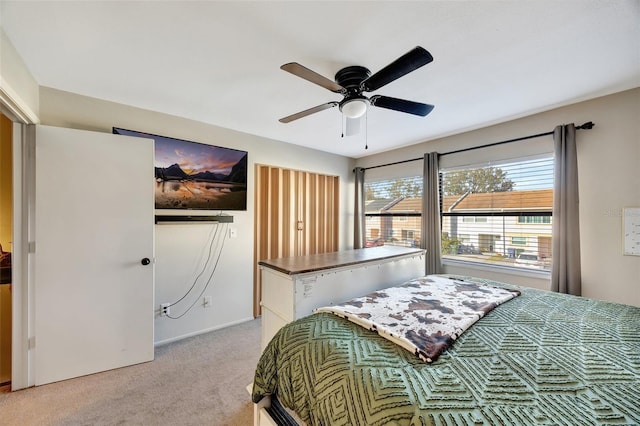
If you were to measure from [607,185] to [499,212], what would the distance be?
0.86m

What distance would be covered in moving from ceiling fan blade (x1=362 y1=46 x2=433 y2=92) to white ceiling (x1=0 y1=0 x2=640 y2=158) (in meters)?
0.24

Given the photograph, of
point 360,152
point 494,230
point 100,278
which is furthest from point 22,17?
point 494,230

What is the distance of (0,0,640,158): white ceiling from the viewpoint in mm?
1327

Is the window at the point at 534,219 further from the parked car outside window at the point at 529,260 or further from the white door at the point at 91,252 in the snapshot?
the white door at the point at 91,252

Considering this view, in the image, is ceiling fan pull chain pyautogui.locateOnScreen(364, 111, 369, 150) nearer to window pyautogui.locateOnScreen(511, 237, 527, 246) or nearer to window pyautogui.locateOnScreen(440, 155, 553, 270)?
window pyautogui.locateOnScreen(440, 155, 553, 270)

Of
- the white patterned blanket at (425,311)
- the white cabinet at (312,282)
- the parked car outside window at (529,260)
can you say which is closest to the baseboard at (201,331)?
the white cabinet at (312,282)

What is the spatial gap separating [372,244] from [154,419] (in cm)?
352

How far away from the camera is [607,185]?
222cm

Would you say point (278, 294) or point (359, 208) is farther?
point (359, 208)

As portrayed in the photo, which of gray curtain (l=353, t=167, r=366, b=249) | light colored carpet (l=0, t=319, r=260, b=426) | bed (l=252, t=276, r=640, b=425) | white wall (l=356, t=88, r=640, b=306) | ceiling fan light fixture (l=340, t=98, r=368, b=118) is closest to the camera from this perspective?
bed (l=252, t=276, r=640, b=425)

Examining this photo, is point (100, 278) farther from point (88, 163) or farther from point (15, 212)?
point (88, 163)

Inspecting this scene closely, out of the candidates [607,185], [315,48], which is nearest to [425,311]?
[315,48]

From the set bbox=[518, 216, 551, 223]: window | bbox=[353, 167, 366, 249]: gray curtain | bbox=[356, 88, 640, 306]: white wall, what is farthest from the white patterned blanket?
bbox=[353, 167, 366, 249]: gray curtain

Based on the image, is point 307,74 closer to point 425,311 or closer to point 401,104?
point 401,104
